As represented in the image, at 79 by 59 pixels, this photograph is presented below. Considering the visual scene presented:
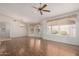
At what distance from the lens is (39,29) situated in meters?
2.31

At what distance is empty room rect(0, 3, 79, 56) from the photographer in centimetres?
213

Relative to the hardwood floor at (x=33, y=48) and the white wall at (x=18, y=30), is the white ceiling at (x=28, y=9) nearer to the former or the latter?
the white wall at (x=18, y=30)

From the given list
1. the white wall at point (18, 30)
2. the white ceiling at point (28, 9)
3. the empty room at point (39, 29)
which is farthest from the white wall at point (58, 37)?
the white wall at point (18, 30)

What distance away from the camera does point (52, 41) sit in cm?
225

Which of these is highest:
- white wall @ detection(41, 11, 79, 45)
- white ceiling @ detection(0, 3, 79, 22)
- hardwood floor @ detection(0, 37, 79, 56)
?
white ceiling @ detection(0, 3, 79, 22)

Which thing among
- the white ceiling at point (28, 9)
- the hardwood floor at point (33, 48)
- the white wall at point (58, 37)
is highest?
the white ceiling at point (28, 9)

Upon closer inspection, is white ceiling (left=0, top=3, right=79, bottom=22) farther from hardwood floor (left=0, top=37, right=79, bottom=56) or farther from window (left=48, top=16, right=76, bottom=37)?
hardwood floor (left=0, top=37, right=79, bottom=56)

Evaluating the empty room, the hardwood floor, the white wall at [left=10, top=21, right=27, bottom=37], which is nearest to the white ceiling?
the empty room

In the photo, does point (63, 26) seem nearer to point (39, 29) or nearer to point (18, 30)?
point (39, 29)

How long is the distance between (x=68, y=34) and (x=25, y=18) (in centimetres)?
94

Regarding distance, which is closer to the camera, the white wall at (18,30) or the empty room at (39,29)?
the empty room at (39,29)

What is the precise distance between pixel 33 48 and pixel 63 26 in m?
0.76

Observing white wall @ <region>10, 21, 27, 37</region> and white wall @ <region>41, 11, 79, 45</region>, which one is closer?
white wall @ <region>41, 11, 79, 45</region>

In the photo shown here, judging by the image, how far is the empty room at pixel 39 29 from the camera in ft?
A: 7.00
